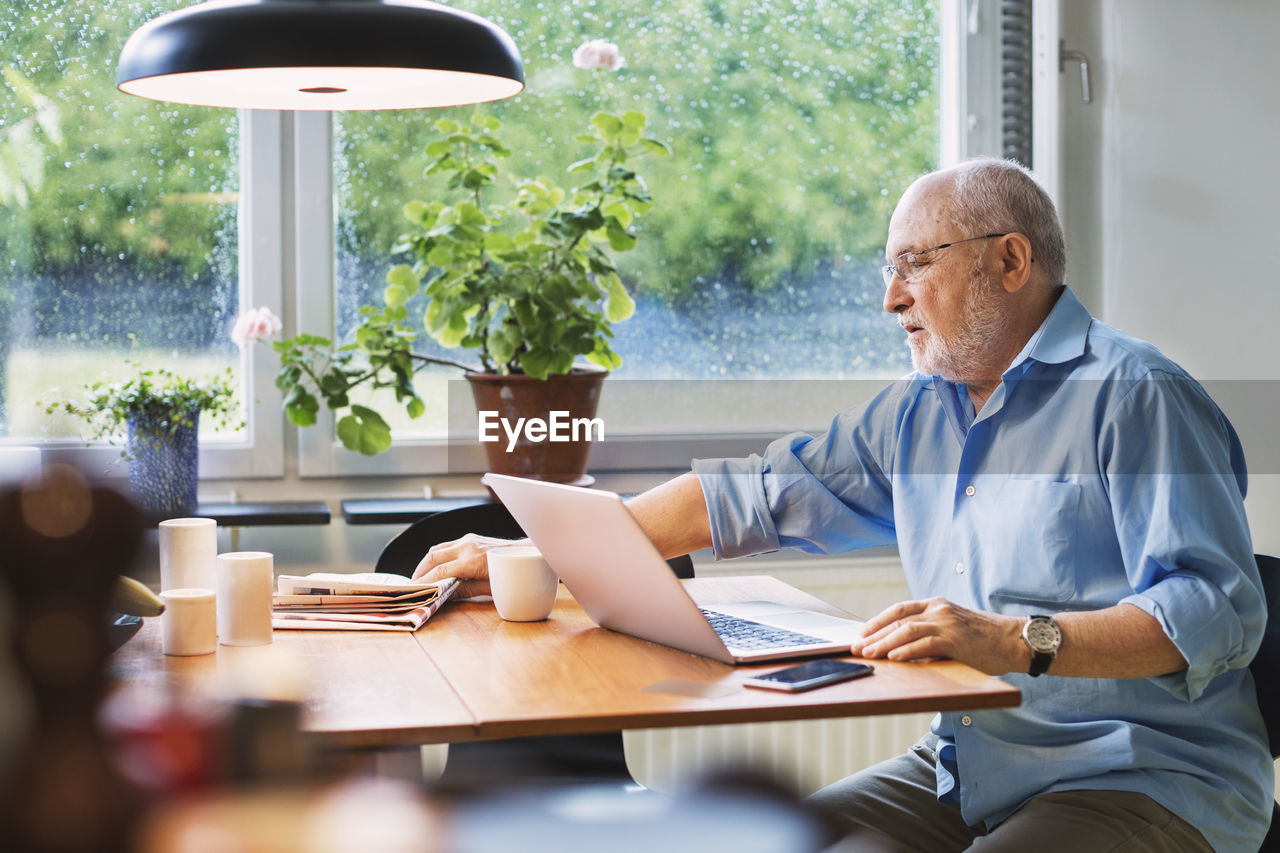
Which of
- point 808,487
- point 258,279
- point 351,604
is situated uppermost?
point 258,279

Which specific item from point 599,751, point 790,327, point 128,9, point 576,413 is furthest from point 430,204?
point 599,751

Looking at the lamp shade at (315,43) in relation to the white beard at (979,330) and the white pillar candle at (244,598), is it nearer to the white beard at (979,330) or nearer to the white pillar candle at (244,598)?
the white pillar candle at (244,598)

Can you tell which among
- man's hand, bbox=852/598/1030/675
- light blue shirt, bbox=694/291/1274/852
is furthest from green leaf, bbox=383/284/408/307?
man's hand, bbox=852/598/1030/675

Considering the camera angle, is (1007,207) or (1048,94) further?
(1048,94)

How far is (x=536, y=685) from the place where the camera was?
1210 millimetres

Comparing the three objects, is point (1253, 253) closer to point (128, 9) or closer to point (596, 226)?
point (596, 226)

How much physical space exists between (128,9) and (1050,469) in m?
1.92

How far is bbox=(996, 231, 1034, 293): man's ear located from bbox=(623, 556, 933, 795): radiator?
1.06 metres

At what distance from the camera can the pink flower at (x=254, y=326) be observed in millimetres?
2328

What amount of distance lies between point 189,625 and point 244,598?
0.07 metres

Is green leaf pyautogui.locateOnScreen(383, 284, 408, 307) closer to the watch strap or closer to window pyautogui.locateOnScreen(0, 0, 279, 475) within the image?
window pyautogui.locateOnScreen(0, 0, 279, 475)

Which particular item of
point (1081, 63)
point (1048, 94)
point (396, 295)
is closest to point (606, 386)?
point (396, 295)

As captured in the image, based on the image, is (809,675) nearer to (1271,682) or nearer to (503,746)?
(1271,682)

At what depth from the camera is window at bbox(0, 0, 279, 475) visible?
2.37 m
